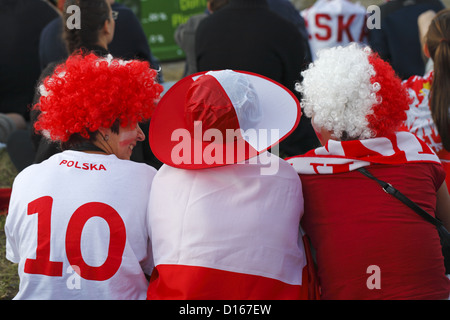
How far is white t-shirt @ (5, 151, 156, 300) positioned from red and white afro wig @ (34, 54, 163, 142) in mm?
179

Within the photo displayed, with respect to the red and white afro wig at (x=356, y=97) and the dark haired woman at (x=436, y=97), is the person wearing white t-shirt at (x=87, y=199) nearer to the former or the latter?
the red and white afro wig at (x=356, y=97)

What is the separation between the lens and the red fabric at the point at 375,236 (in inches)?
79.7

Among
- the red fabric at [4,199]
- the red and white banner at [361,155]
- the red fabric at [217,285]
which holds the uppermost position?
the red and white banner at [361,155]

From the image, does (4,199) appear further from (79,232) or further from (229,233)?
(229,233)

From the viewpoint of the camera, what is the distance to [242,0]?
3783 millimetres

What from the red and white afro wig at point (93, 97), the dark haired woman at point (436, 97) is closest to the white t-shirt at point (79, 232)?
the red and white afro wig at point (93, 97)

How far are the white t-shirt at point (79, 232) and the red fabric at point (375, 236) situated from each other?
0.66m

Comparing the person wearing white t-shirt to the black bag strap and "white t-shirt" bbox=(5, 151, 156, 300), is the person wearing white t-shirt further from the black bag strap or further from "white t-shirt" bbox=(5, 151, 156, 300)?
the black bag strap

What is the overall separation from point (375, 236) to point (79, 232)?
1.04 meters

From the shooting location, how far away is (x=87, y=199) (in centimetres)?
202

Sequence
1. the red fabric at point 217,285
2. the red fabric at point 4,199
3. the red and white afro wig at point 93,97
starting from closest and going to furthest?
the red fabric at point 217,285 < the red and white afro wig at point 93,97 < the red fabric at point 4,199

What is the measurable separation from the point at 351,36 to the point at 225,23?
1.56 m

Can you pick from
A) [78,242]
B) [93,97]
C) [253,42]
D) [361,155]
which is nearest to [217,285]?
[78,242]
